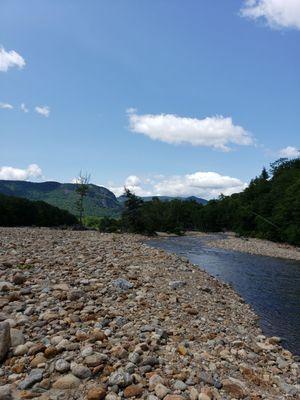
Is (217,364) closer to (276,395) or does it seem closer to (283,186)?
(276,395)

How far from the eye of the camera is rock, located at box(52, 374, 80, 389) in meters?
5.39

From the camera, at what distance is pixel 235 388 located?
5.91m

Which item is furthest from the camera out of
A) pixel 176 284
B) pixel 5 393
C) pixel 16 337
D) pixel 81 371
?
pixel 176 284

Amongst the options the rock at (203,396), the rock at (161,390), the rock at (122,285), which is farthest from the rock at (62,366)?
the rock at (122,285)

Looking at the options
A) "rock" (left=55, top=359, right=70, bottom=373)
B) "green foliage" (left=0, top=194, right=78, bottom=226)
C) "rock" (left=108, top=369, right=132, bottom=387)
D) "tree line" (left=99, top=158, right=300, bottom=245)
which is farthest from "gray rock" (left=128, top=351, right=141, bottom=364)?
"green foliage" (left=0, top=194, right=78, bottom=226)

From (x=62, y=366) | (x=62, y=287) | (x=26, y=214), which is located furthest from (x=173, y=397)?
(x=26, y=214)

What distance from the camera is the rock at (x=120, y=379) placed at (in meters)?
5.55

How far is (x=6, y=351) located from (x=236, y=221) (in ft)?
296

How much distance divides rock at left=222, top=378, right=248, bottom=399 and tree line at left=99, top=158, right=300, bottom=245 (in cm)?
4923

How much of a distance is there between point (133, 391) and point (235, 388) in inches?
74.7

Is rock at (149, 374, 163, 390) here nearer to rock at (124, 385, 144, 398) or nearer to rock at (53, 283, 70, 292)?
rock at (124, 385, 144, 398)

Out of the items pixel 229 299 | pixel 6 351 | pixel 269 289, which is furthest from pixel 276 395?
pixel 269 289

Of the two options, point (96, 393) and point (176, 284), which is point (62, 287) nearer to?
point (176, 284)

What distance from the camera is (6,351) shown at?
20.3 ft
